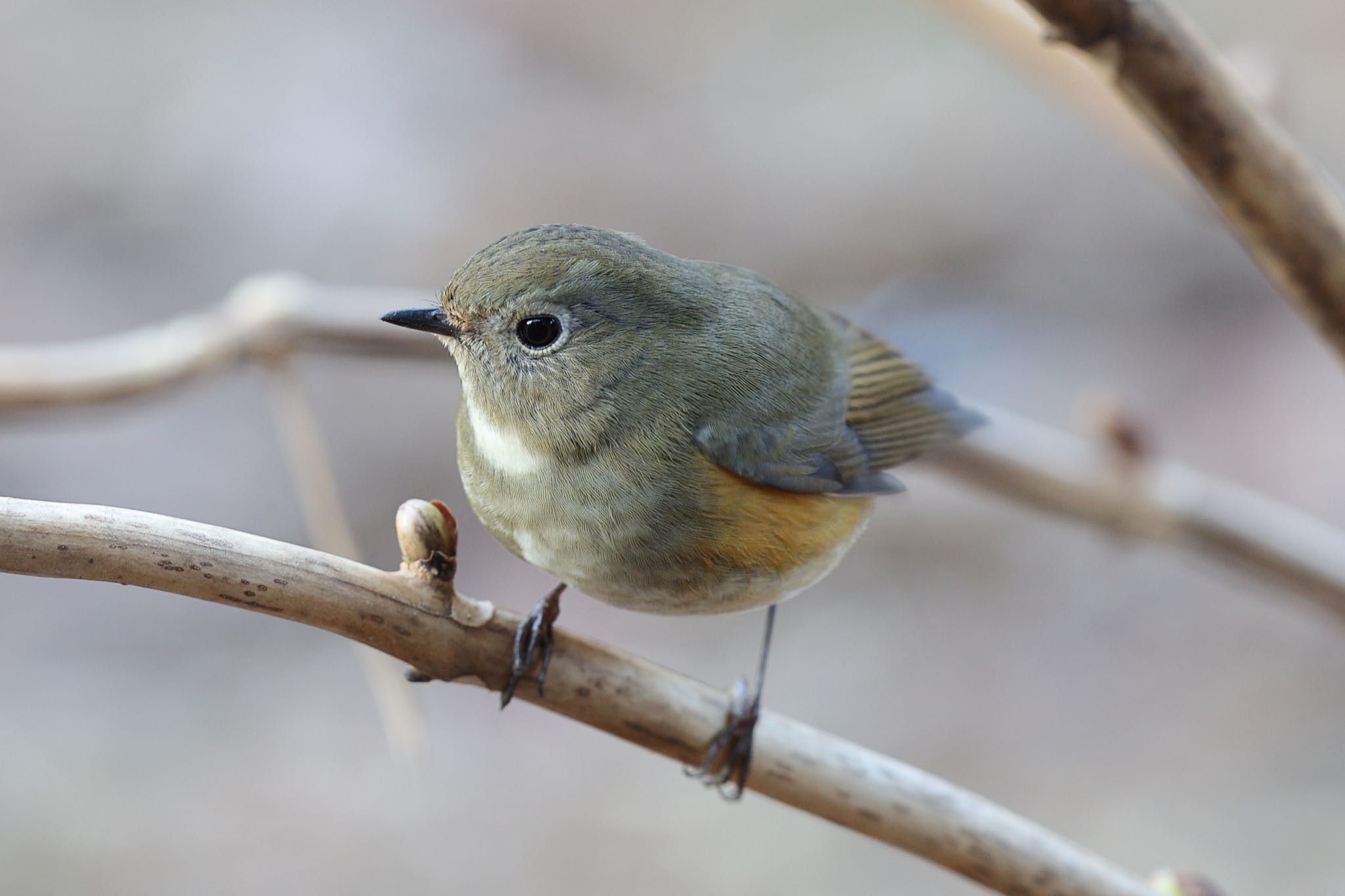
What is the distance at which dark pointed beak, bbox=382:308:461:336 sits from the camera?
1633 mm

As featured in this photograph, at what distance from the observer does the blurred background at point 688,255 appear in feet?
13.4

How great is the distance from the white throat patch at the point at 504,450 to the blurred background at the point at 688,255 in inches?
36.2

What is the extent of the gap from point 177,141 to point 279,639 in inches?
106

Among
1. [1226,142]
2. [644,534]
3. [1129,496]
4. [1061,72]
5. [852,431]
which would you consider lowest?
[644,534]

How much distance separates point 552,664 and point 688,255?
4516 mm

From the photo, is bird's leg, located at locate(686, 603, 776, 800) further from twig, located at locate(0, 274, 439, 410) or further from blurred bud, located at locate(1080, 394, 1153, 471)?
blurred bud, located at locate(1080, 394, 1153, 471)

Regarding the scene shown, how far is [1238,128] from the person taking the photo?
68.8 inches

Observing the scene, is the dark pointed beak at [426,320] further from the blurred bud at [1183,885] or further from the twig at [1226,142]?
the blurred bud at [1183,885]

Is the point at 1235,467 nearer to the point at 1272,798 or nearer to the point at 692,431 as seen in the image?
the point at 1272,798

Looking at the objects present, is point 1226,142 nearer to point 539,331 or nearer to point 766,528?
point 766,528

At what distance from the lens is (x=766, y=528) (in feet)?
6.27

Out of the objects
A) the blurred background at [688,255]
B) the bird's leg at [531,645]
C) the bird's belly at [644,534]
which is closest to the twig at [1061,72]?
the blurred background at [688,255]

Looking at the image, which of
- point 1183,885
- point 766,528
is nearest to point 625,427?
point 766,528

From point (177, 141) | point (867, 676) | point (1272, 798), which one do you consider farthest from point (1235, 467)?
point (177, 141)
